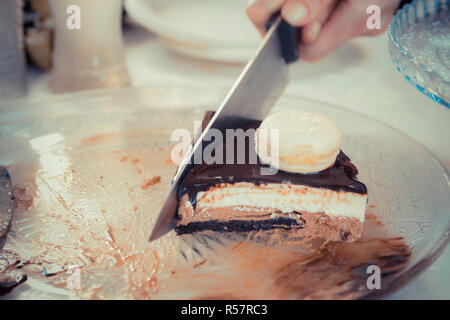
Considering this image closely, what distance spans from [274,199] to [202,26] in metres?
1.12

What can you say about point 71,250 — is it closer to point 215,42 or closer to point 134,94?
→ point 134,94

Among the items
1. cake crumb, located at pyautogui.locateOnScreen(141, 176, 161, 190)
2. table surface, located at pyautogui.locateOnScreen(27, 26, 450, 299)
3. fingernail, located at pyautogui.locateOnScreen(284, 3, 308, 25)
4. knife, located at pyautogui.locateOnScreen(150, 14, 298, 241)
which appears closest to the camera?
knife, located at pyautogui.locateOnScreen(150, 14, 298, 241)

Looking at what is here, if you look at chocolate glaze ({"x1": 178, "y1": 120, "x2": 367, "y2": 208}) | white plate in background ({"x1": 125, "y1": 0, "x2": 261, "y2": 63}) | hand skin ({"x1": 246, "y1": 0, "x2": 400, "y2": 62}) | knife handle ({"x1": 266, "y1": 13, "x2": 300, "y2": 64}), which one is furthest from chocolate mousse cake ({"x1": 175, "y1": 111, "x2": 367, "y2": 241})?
white plate in background ({"x1": 125, "y1": 0, "x2": 261, "y2": 63})

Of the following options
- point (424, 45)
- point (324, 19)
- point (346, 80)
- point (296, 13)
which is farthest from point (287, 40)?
point (346, 80)

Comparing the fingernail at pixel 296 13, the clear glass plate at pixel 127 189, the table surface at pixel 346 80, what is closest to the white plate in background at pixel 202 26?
the table surface at pixel 346 80

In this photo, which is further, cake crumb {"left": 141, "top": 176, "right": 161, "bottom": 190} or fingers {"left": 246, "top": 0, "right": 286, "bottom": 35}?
fingers {"left": 246, "top": 0, "right": 286, "bottom": 35}

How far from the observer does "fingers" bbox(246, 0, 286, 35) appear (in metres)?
1.57

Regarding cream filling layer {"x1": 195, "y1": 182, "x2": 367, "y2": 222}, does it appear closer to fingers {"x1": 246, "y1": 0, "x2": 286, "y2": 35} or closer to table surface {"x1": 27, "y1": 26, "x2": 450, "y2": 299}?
table surface {"x1": 27, "y1": 26, "x2": 450, "y2": 299}

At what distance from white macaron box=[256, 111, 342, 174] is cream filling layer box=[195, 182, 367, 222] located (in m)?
0.06

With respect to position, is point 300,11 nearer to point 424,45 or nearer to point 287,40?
point 287,40

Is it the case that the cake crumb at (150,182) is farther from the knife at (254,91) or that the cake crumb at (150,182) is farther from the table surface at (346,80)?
the table surface at (346,80)

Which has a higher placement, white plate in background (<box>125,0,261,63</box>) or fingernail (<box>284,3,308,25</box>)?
fingernail (<box>284,3,308,25</box>)
